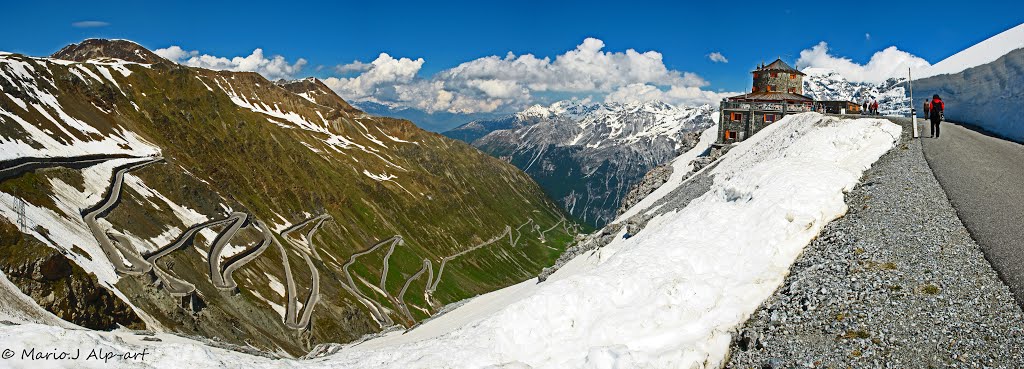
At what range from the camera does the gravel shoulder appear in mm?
16406

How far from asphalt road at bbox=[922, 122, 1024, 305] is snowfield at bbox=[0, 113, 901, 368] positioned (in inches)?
215

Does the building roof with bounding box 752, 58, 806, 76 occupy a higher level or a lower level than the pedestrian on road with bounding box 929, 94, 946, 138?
higher

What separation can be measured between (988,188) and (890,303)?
13801 millimetres

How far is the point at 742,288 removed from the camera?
23.7 meters

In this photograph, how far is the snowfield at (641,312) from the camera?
64.8ft

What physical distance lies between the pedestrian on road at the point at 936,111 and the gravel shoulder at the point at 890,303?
10135 millimetres

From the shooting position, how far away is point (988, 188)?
1101 inches

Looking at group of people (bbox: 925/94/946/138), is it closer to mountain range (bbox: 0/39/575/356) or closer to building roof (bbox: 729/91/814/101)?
building roof (bbox: 729/91/814/101)

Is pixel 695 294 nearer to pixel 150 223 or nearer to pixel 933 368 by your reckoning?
pixel 933 368

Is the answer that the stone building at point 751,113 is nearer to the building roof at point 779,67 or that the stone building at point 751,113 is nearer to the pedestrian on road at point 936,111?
the building roof at point 779,67

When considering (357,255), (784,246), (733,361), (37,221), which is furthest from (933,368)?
(357,255)

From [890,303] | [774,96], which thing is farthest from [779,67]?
[890,303]

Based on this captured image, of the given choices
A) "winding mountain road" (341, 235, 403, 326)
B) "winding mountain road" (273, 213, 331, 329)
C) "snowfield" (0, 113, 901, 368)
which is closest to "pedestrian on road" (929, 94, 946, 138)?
"snowfield" (0, 113, 901, 368)

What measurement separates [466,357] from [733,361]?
30.2 ft
